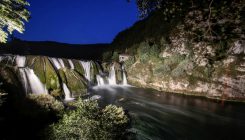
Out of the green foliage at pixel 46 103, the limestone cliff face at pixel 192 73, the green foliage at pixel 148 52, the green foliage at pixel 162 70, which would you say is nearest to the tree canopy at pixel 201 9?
the green foliage at pixel 46 103

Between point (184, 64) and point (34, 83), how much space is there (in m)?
15.4

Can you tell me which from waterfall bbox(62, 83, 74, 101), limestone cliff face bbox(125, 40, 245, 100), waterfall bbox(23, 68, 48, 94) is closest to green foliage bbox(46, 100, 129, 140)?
waterfall bbox(23, 68, 48, 94)

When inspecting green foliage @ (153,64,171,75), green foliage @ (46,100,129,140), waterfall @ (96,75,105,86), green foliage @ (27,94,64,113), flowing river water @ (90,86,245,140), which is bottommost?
flowing river water @ (90,86,245,140)

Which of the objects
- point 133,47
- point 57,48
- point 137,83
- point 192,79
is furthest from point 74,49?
point 192,79

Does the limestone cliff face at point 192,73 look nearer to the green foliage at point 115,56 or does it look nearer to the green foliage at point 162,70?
the green foliage at point 162,70

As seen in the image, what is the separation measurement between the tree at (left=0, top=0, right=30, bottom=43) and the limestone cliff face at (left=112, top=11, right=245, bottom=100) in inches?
774

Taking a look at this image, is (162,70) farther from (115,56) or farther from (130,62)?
(115,56)

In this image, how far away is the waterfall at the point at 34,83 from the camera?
59.4 feet

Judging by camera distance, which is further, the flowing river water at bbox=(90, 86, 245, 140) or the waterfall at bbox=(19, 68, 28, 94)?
the waterfall at bbox=(19, 68, 28, 94)

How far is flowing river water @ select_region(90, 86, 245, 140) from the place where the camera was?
13.0 metres

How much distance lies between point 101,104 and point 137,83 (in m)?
10.2

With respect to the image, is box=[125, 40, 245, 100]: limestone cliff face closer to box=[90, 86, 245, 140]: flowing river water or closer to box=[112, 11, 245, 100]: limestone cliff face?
box=[112, 11, 245, 100]: limestone cliff face

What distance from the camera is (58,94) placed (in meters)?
18.9

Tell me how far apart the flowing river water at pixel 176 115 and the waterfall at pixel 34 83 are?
494cm
